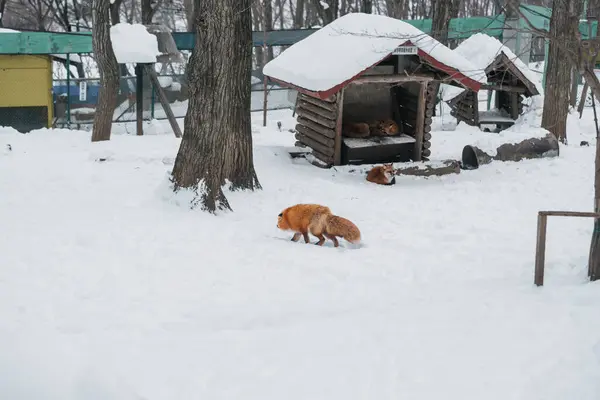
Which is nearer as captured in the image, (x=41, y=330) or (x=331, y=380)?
(x=331, y=380)

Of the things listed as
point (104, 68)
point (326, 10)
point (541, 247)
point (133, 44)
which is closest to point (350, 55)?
point (541, 247)

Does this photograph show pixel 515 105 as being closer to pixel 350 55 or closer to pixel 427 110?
pixel 427 110

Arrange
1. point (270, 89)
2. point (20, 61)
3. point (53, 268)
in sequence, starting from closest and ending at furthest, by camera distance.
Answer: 1. point (53, 268)
2. point (20, 61)
3. point (270, 89)

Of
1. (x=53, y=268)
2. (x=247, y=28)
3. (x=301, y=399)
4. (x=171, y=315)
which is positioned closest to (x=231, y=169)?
(x=247, y=28)

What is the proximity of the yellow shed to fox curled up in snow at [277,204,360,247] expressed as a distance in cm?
1535

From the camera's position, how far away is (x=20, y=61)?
21.8 meters

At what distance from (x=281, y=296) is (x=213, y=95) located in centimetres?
416

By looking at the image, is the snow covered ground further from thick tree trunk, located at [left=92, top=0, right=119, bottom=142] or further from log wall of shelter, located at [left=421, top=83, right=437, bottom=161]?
thick tree trunk, located at [left=92, top=0, right=119, bottom=142]

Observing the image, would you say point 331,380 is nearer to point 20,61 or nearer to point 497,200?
point 497,200

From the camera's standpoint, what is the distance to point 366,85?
1592cm

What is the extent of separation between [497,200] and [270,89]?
16.0 meters

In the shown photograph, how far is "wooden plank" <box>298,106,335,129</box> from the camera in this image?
1376 centimetres

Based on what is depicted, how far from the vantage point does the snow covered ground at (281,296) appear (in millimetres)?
5426

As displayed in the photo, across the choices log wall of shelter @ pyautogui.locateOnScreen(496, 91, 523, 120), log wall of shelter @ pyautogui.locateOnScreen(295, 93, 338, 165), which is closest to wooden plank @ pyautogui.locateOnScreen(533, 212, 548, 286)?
log wall of shelter @ pyautogui.locateOnScreen(295, 93, 338, 165)
